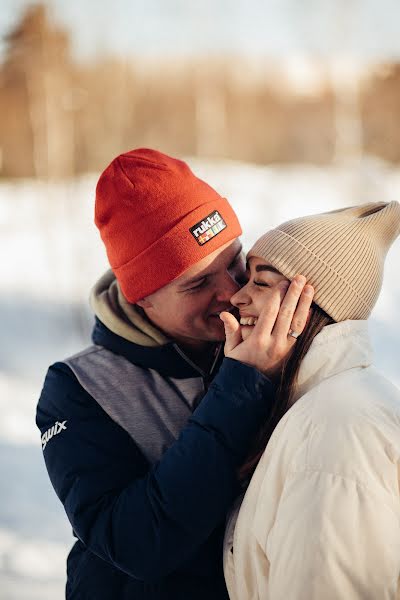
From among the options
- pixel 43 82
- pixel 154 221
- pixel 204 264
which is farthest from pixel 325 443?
pixel 43 82

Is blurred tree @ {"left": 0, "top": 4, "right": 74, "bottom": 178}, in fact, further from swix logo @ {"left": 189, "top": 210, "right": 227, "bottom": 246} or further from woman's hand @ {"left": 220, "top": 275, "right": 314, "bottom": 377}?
woman's hand @ {"left": 220, "top": 275, "right": 314, "bottom": 377}

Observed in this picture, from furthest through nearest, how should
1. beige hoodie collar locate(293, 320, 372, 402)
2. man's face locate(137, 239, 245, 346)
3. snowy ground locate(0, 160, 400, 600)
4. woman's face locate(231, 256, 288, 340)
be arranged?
snowy ground locate(0, 160, 400, 600), man's face locate(137, 239, 245, 346), woman's face locate(231, 256, 288, 340), beige hoodie collar locate(293, 320, 372, 402)

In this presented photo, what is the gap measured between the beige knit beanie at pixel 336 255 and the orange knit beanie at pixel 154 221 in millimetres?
308

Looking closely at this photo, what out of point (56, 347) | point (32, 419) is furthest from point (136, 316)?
point (56, 347)

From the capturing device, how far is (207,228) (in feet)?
6.44

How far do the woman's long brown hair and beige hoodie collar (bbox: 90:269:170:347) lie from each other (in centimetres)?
46

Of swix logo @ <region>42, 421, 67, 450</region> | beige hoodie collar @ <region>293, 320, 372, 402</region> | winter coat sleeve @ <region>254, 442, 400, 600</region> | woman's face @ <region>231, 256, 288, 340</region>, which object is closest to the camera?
winter coat sleeve @ <region>254, 442, 400, 600</region>

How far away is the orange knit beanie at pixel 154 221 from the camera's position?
76.9 inches

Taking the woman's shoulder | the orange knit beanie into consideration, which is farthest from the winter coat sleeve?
the orange knit beanie

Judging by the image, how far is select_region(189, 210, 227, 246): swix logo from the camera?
1.95 meters

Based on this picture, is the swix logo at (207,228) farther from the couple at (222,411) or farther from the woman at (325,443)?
the woman at (325,443)

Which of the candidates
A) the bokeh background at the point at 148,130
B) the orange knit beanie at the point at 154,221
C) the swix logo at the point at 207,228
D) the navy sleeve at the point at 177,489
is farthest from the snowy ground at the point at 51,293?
the swix logo at the point at 207,228

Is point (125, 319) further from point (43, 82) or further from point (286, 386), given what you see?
point (43, 82)

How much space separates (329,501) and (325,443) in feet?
0.36
